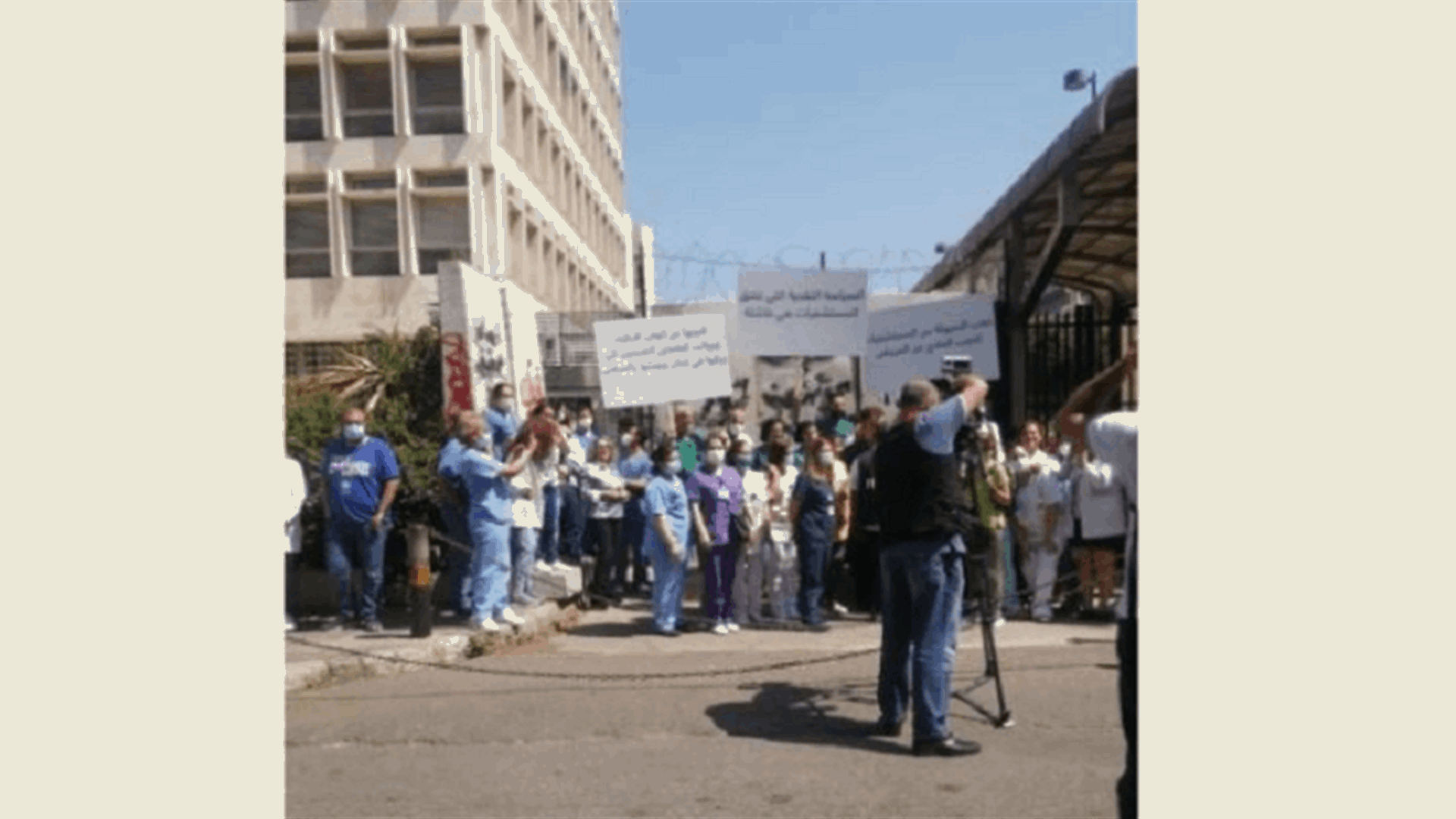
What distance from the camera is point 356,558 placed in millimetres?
11484

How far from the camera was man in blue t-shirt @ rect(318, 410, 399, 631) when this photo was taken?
11281mm

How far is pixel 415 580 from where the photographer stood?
1052 centimetres

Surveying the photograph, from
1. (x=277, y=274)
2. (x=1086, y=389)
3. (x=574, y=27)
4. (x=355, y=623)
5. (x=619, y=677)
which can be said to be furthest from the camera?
(x=574, y=27)

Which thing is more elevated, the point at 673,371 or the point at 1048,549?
the point at 673,371

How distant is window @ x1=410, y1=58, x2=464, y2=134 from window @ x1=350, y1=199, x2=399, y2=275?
1.78 metres

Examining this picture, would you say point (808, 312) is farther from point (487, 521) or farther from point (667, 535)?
Answer: point (487, 521)

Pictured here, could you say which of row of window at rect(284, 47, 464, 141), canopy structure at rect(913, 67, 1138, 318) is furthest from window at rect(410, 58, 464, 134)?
canopy structure at rect(913, 67, 1138, 318)

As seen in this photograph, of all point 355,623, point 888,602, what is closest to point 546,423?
point 355,623

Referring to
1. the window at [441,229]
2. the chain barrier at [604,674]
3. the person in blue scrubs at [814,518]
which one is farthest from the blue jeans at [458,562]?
the window at [441,229]

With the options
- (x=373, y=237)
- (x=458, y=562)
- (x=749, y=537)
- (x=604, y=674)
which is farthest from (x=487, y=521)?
(x=373, y=237)

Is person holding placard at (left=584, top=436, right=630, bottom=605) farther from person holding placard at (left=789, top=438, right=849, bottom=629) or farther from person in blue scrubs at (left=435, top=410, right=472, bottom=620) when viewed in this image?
person holding placard at (left=789, top=438, right=849, bottom=629)

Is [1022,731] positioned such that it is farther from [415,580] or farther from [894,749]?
[415,580]

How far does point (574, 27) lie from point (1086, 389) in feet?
136

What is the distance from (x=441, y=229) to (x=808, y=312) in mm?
18787
